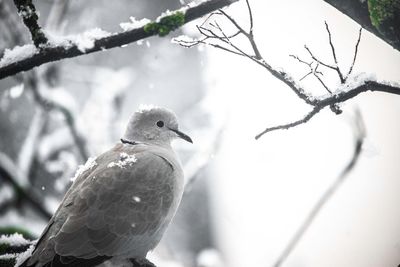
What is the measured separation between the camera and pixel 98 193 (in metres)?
2.46

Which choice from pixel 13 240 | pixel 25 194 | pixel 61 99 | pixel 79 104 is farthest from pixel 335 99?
pixel 79 104

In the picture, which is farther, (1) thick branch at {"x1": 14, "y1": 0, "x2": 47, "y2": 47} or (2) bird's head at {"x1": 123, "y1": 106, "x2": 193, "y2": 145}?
(2) bird's head at {"x1": 123, "y1": 106, "x2": 193, "y2": 145}

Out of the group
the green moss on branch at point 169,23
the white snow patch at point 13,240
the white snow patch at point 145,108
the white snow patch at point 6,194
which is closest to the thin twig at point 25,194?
the white snow patch at point 6,194

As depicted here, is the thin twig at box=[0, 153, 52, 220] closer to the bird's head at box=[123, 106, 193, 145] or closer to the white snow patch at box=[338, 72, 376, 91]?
the bird's head at box=[123, 106, 193, 145]

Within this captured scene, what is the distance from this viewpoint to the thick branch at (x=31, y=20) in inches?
66.8

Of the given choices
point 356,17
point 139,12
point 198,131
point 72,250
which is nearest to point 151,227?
point 72,250

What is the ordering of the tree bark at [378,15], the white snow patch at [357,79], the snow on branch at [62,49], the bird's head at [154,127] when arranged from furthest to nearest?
the bird's head at [154,127] → the tree bark at [378,15] → the white snow patch at [357,79] → the snow on branch at [62,49]

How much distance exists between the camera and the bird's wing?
2307 millimetres

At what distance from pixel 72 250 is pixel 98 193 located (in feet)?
1.06

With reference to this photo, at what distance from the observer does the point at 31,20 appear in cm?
172

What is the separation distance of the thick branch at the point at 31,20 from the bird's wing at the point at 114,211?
981 millimetres

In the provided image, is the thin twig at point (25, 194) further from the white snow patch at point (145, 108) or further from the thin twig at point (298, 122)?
the thin twig at point (298, 122)

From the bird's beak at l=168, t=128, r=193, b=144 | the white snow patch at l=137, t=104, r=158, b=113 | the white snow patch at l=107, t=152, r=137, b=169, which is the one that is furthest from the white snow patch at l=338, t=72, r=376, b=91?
the white snow patch at l=137, t=104, r=158, b=113

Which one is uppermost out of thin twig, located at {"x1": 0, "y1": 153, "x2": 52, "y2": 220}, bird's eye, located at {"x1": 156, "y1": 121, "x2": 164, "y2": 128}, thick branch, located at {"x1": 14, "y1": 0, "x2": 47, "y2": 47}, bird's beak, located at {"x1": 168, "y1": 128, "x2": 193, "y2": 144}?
thick branch, located at {"x1": 14, "y1": 0, "x2": 47, "y2": 47}
